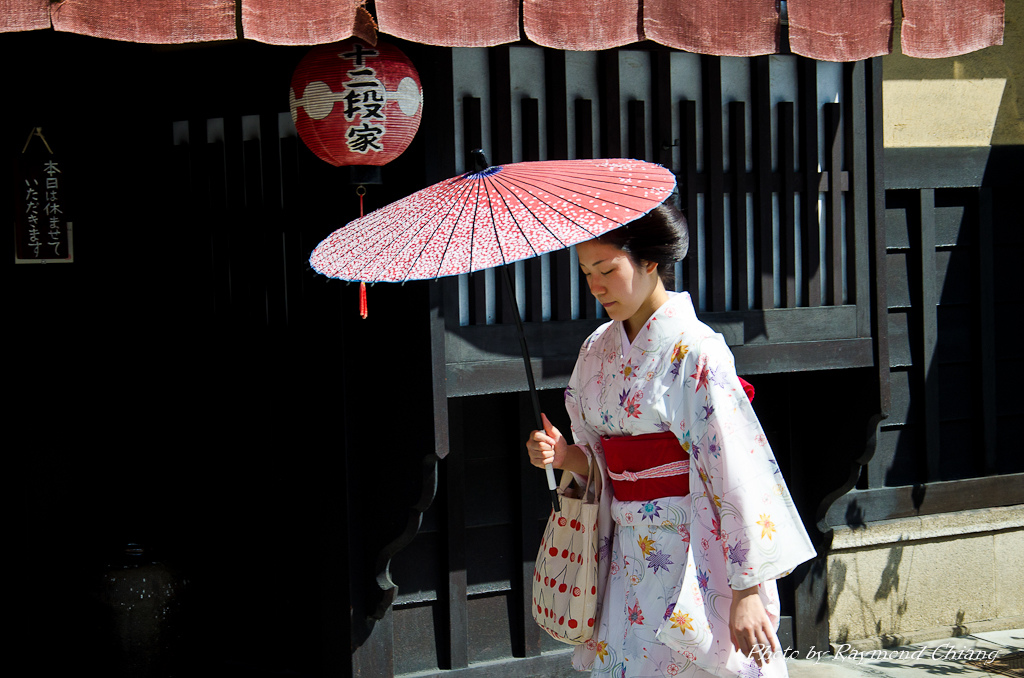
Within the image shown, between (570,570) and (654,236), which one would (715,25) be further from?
(570,570)

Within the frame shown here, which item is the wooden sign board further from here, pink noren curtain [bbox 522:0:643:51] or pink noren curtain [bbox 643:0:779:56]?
pink noren curtain [bbox 643:0:779:56]

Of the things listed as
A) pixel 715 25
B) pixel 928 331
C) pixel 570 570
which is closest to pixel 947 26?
pixel 715 25

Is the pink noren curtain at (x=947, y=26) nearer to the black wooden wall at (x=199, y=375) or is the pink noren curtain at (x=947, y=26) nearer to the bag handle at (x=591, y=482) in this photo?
the black wooden wall at (x=199, y=375)

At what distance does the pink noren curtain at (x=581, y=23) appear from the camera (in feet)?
13.2

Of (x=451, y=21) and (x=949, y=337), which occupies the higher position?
(x=451, y=21)

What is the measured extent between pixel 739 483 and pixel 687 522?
0.28 metres

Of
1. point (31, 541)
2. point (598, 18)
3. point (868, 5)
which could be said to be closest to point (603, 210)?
point (598, 18)

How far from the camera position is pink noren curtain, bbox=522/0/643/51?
13.2 feet

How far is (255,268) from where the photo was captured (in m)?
5.05

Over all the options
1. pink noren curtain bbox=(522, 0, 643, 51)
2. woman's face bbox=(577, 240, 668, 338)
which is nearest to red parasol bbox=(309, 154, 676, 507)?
woman's face bbox=(577, 240, 668, 338)

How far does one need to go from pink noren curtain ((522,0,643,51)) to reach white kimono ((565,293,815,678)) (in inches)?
52.3

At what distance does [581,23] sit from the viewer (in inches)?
161

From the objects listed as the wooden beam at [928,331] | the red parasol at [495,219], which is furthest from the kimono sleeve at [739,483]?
the wooden beam at [928,331]

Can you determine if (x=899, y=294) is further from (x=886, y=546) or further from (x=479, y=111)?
(x=479, y=111)
